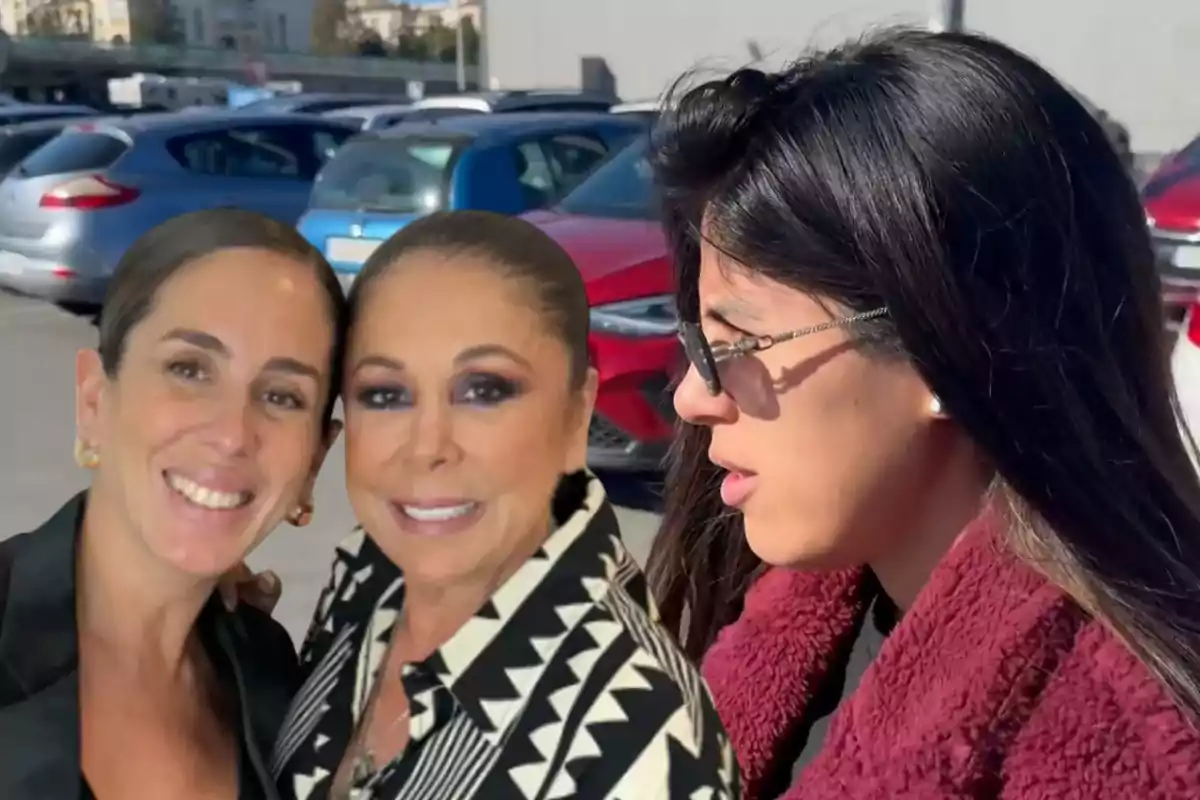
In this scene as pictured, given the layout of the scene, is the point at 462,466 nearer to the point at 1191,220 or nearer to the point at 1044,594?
the point at 1044,594

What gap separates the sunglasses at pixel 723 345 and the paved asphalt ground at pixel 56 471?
15.4 inches

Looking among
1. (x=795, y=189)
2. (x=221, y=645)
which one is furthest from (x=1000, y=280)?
(x=221, y=645)

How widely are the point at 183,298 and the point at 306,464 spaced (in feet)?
0.68

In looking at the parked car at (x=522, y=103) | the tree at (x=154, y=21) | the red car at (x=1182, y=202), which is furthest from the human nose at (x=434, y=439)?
the tree at (x=154, y=21)

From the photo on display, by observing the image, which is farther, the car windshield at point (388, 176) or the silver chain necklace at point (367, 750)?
the car windshield at point (388, 176)

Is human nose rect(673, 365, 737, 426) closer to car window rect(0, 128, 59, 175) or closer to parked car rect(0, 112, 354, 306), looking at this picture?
parked car rect(0, 112, 354, 306)

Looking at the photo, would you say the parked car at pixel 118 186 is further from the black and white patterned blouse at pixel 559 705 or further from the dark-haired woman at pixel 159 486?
the black and white patterned blouse at pixel 559 705

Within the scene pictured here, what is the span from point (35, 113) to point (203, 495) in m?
16.1

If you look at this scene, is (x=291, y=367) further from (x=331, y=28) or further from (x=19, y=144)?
(x=331, y=28)

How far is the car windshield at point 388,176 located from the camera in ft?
22.8

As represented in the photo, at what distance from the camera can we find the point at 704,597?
193 centimetres

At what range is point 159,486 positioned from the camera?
1.40m

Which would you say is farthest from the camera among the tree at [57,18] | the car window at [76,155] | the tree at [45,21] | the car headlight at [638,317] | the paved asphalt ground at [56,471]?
the tree at [57,18]

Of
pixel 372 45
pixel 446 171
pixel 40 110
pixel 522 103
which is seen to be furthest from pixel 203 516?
pixel 372 45
